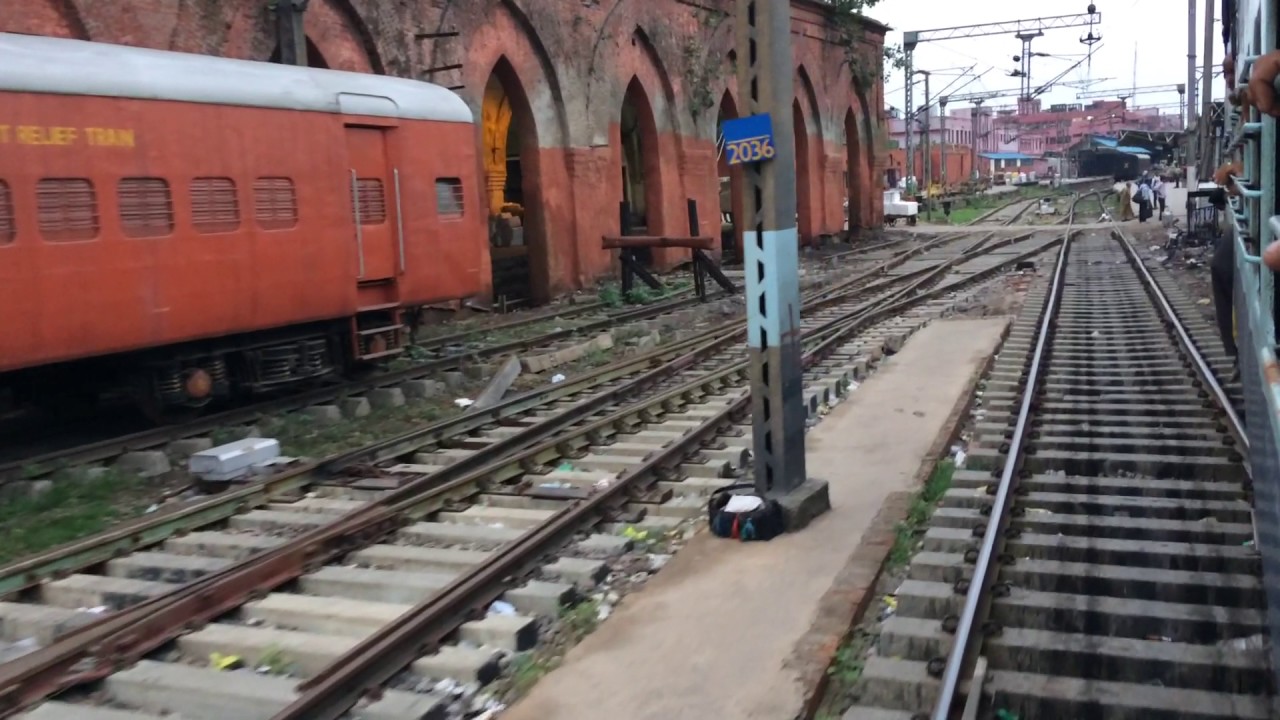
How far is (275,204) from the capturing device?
10.5m

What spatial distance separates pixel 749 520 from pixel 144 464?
505cm

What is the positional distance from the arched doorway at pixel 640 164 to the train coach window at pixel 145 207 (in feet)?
53.8

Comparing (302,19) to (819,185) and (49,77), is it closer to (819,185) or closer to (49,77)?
(49,77)

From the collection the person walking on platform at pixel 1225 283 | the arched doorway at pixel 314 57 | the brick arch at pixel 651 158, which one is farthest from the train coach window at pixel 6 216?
the brick arch at pixel 651 158

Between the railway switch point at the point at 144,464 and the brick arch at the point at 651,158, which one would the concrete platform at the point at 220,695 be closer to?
the railway switch point at the point at 144,464

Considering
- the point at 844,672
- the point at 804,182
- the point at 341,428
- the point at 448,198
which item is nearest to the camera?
the point at 844,672

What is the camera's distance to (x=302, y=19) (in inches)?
626

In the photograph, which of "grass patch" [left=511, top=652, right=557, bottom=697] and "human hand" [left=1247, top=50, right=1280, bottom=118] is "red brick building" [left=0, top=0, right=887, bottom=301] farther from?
"human hand" [left=1247, top=50, right=1280, bottom=118]

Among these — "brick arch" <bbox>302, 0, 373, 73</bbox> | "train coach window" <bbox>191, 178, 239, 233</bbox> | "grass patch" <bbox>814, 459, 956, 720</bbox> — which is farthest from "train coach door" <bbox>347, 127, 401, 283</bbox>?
"grass patch" <bbox>814, 459, 956, 720</bbox>

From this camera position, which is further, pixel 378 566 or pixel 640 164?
pixel 640 164

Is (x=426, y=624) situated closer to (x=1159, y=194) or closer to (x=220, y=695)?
(x=220, y=695)

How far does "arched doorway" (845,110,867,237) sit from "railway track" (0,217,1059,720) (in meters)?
32.4

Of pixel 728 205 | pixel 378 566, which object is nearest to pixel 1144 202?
pixel 728 205

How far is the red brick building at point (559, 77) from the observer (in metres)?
15.0
